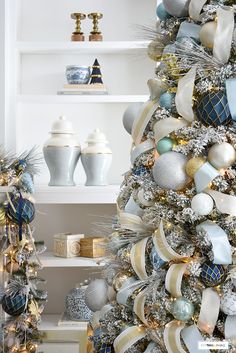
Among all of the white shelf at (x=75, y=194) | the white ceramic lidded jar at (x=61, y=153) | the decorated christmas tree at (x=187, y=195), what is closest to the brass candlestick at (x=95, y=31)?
the white ceramic lidded jar at (x=61, y=153)

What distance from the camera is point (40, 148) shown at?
3.68m

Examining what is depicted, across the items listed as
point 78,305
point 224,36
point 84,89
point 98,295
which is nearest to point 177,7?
point 224,36

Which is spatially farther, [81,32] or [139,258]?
[81,32]

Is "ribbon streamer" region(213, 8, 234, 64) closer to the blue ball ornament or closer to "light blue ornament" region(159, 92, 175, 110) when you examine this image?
"light blue ornament" region(159, 92, 175, 110)

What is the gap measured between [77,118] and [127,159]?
377mm

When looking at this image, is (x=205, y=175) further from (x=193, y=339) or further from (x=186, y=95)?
(x=193, y=339)

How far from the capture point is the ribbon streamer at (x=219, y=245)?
4.94 feet

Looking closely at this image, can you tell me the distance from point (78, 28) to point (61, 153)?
2.36 feet

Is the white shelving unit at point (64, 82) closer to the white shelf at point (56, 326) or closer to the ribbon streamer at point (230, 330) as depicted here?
the white shelf at point (56, 326)

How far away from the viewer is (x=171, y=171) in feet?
5.06

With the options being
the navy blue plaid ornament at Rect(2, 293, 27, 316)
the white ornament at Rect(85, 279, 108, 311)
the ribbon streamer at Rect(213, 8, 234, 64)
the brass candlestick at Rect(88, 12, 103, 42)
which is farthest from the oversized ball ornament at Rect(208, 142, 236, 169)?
the brass candlestick at Rect(88, 12, 103, 42)

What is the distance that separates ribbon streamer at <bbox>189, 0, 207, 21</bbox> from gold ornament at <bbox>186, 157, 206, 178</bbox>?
1.20 ft

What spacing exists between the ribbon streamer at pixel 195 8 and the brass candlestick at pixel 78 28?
1884 mm

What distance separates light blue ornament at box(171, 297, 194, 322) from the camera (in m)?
1.54
